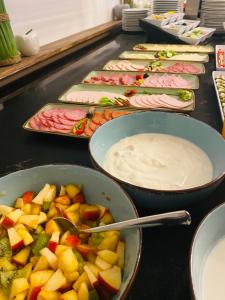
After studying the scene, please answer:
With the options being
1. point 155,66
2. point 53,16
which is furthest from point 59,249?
point 53,16

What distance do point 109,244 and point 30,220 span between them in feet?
0.58

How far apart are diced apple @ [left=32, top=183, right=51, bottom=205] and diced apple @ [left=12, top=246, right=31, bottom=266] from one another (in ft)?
0.38

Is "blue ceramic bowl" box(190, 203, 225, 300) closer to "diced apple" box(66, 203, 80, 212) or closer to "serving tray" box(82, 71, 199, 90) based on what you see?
"diced apple" box(66, 203, 80, 212)

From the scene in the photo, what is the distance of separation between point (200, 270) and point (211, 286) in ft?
0.09

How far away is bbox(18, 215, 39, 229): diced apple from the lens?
563mm

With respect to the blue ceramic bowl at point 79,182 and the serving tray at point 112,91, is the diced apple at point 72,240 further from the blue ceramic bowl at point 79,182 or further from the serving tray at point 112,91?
the serving tray at point 112,91

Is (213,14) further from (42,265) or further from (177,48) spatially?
(42,265)

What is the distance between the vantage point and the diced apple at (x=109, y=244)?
521mm

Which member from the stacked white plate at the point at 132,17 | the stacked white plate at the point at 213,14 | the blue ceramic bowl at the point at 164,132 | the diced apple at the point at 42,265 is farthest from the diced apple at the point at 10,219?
the stacked white plate at the point at 213,14

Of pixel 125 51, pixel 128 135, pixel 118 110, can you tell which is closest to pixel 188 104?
pixel 118 110

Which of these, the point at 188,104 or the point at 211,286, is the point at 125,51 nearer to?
the point at 188,104

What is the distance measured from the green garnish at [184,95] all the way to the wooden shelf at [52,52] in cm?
84

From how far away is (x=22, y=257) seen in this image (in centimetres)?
52

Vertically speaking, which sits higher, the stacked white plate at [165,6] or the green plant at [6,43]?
the green plant at [6,43]
